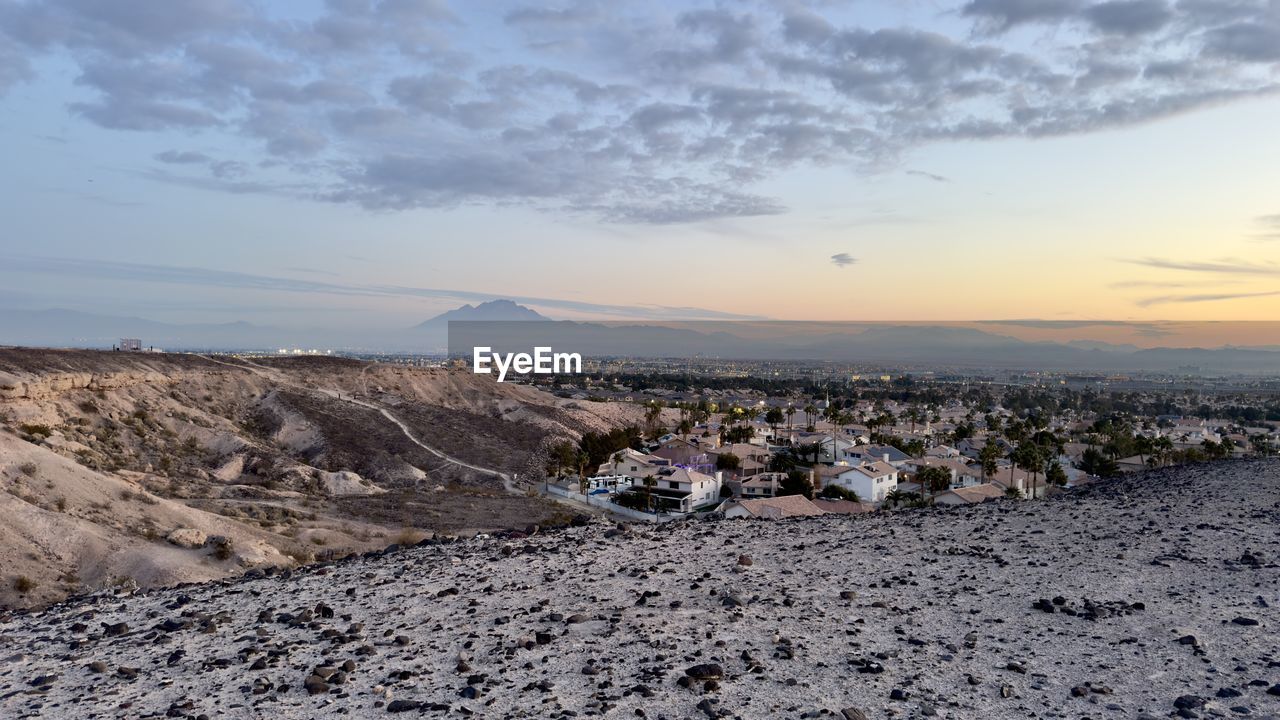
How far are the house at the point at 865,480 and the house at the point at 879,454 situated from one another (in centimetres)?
775

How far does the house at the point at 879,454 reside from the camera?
6286 cm

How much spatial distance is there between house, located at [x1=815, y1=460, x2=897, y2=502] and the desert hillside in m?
21.1

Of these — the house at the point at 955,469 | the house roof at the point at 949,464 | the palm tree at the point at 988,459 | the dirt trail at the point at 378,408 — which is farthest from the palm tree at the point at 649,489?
the house roof at the point at 949,464

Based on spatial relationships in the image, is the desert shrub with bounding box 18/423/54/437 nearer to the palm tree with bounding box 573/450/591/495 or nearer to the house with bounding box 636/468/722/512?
the palm tree with bounding box 573/450/591/495

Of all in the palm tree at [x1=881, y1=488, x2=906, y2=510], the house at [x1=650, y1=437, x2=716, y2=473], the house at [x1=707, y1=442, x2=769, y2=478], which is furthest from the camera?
the house at [x1=707, y1=442, x2=769, y2=478]

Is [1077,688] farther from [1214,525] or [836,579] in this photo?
[1214,525]

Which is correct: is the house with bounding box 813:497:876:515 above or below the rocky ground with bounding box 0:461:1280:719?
below

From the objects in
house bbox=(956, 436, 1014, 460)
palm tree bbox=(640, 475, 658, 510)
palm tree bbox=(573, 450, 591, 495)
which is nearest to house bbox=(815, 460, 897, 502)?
palm tree bbox=(640, 475, 658, 510)

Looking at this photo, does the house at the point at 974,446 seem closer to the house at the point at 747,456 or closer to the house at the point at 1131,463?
the house at the point at 1131,463

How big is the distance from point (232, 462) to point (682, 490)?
2624cm

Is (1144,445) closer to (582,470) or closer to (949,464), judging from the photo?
(949,464)

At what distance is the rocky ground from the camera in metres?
7.58

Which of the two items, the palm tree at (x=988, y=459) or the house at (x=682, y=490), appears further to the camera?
the palm tree at (x=988, y=459)

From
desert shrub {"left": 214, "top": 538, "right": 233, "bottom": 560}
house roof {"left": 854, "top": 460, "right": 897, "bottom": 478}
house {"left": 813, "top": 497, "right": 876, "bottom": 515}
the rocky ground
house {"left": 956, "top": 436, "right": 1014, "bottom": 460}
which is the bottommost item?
house {"left": 956, "top": 436, "right": 1014, "bottom": 460}
